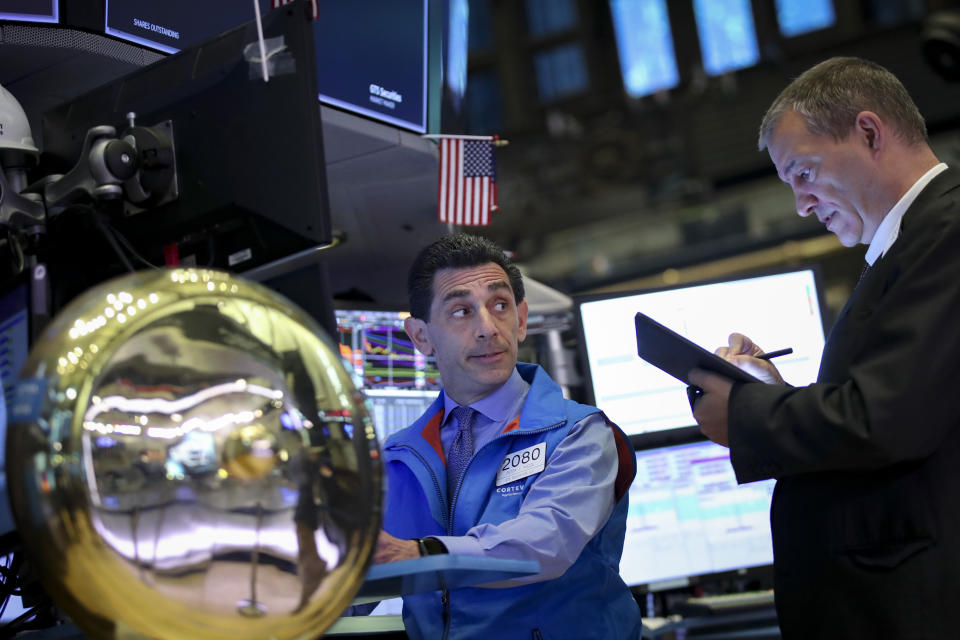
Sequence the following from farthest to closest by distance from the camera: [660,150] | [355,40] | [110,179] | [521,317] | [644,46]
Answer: [644,46] → [660,150] → [355,40] → [521,317] → [110,179]

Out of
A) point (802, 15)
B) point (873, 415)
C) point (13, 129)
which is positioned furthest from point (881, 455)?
point (802, 15)

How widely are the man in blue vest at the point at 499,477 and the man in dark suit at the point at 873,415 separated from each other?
0.29 metres

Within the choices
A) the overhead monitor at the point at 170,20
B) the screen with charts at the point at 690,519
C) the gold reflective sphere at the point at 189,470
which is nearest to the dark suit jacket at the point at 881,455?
the gold reflective sphere at the point at 189,470

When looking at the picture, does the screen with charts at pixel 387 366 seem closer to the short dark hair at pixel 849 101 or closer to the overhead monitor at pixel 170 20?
the overhead monitor at pixel 170 20

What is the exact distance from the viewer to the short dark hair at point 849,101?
2029mm

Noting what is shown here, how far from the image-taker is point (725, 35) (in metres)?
13.4

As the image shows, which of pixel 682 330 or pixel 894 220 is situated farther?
pixel 682 330

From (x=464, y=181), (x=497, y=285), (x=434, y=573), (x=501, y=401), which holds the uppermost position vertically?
(x=464, y=181)

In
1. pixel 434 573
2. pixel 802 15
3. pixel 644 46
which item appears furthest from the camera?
pixel 644 46

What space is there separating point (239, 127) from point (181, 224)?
0.22 m

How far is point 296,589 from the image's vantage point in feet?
3.34

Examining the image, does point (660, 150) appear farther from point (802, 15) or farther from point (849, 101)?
point (849, 101)

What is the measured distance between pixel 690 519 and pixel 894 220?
1500 millimetres

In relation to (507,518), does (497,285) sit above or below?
above
